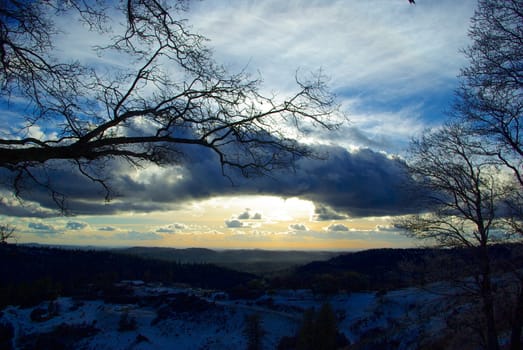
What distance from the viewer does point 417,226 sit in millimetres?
13914

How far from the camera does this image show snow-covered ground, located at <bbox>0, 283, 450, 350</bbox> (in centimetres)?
7250

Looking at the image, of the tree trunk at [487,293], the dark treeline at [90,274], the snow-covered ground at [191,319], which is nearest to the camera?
the tree trunk at [487,293]

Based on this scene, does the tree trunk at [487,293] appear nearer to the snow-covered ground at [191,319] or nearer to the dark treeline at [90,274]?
the snow-covered ground at [191,319]

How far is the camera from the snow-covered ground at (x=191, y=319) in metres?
72.5

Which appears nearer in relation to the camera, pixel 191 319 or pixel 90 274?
pixel 191 319

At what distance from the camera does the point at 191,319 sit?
87250 millimetres

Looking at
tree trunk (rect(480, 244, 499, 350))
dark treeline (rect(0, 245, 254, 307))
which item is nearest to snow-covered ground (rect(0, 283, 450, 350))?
dark treeline (rect(0, 245, 254, 307))

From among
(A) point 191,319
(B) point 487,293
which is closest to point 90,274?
(A) point 191,319

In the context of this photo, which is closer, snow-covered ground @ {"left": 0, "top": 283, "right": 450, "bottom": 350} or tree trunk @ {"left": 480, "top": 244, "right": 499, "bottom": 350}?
tree trunk @ {"left": 480, "top": 244, "right": 499, "bottom": 350}

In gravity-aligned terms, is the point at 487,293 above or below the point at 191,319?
above

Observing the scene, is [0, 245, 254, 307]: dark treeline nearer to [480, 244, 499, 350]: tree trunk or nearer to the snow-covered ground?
the snow-covered ground

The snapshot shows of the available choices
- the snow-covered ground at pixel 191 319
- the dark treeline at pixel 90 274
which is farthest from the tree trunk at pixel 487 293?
the dark treeline at pixel 90 274

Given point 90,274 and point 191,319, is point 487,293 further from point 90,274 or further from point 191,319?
point 90,274

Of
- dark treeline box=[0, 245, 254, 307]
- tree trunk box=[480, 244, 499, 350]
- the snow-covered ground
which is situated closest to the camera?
tree trunk box=[480, 244, 499, 350]
